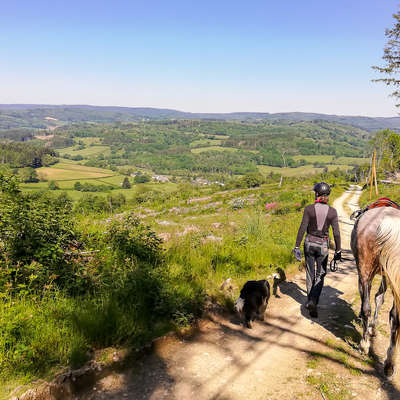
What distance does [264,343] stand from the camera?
463 centimetres

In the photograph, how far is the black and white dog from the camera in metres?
5.18

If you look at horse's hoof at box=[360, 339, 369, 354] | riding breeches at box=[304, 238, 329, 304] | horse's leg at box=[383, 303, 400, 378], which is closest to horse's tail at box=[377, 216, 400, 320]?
horse's leg at box=[383, 303, 400, 378]

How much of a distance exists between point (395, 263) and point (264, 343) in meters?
2.34

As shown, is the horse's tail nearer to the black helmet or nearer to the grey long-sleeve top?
the grey long-sleeve top

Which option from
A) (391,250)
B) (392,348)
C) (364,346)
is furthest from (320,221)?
(392,348)

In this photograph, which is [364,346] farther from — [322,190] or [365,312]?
[322,190]

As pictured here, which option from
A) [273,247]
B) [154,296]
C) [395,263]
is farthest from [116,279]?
[273,247]

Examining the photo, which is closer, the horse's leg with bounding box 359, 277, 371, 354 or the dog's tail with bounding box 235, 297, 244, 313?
the horse's leg with bounding box 359, 277, 371, 354

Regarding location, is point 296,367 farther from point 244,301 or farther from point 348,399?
point 244,301

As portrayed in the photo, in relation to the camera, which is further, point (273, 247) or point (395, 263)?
point (273, 247)

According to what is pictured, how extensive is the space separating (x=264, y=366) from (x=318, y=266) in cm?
231

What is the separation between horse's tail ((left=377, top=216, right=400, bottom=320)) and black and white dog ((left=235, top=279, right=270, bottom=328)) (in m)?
2.10

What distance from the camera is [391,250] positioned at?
4074mm

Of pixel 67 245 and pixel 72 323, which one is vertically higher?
pixel 67 245
